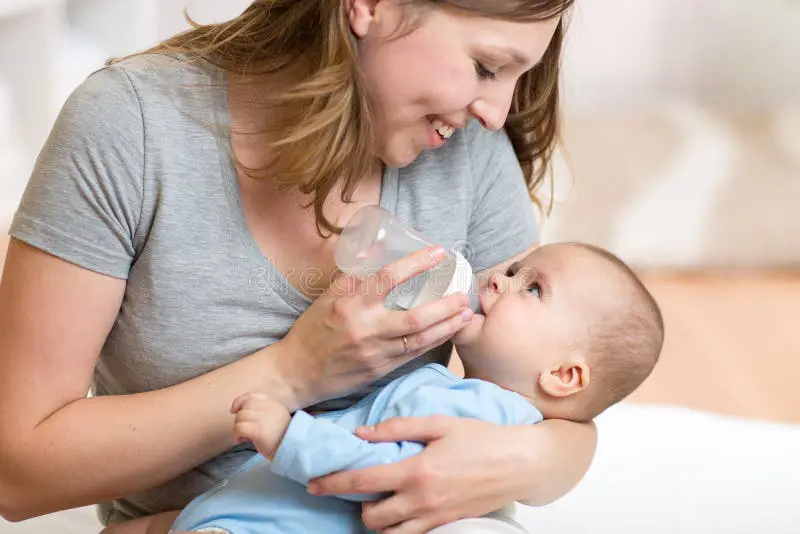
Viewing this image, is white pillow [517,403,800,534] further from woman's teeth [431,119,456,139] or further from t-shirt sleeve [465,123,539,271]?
woman's teeth [431,119,456,139]

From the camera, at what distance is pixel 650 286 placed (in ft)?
11.2

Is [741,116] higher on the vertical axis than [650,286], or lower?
higher

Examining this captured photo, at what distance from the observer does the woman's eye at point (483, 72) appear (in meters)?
1.39

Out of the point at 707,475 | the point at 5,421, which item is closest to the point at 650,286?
the point at 707,475

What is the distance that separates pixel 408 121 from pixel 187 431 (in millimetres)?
518

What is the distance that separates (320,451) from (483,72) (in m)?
0.54

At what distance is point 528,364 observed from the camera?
1.54 meters

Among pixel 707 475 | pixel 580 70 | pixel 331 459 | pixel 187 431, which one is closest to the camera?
pixel 331 459

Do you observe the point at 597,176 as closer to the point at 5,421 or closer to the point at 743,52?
the point at 743,52

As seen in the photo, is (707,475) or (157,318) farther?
(707,475)

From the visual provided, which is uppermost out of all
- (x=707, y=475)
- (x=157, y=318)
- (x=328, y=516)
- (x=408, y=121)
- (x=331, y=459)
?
(x=408, y=121)

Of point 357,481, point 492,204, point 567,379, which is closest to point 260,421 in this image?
point 357,481

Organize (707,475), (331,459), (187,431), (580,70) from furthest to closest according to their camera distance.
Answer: (580,70) → (707,475) → (187,431) → (331,459)

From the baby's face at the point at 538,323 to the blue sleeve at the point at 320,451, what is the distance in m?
0.26
